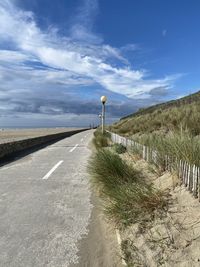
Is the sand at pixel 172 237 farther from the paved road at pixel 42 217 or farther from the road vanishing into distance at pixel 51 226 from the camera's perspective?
the paved road at pixel 42 217

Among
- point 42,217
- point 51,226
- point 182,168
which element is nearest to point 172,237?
point 182,168

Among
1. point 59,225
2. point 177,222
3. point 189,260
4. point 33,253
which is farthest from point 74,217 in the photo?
point 189,260

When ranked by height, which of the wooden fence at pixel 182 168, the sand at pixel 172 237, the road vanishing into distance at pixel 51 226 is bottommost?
the road vanishing into distance at pixel 51 226

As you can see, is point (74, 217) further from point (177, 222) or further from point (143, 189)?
point (177, 222)

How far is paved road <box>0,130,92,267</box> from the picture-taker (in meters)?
4.65

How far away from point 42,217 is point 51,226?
57 centimetres

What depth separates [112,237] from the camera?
5383 mm

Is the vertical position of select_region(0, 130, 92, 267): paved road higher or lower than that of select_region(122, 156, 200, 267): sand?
lower

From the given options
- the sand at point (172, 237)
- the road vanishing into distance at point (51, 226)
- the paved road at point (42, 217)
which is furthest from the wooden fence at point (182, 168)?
the paved road at point (42, 217)

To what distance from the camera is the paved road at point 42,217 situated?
4.65 m

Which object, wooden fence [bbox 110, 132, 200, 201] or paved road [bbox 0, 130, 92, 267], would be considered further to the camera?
wooden fence [bbox 110, 132, 200, 201]

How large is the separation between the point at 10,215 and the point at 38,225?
899mm

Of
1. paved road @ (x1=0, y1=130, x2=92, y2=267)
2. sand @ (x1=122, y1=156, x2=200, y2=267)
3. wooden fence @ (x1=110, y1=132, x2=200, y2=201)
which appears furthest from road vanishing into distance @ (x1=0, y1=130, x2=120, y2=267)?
wooden fence @ (x1=110, y1=132, x2=200, y2=201)

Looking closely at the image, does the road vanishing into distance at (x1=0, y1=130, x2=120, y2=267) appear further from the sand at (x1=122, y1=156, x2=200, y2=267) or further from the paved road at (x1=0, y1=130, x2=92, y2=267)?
the sand at (x1=122, y1=156, x2=200, y2=267)
